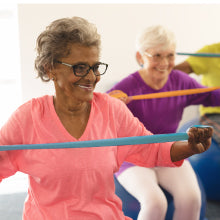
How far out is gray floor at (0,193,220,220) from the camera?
2.48m

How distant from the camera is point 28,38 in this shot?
3246 mm

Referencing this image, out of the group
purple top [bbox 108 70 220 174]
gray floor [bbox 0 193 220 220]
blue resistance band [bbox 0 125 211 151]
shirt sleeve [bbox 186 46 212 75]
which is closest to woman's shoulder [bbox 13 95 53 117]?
blue resistance band [bbox 0 125 211 151]

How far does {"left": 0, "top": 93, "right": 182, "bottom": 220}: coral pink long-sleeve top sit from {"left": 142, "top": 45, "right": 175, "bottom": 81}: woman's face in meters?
0.89

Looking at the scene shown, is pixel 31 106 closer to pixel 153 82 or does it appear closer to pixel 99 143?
pixel 99 143

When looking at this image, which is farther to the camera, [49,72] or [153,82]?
[153,82]

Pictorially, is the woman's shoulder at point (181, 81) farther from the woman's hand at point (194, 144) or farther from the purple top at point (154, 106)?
the woman's hand at point (194, 144)

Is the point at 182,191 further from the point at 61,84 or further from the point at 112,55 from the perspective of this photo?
the point at 112,55

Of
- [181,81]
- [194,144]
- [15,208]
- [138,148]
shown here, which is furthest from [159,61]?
[15,208]

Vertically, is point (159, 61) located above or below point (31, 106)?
above

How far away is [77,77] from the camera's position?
4.36ft

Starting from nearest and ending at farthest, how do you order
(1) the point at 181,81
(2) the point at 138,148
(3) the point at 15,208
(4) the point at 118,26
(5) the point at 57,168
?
(5) the point at 57,168 < (2) the point at 138,148 < (1) the point at 181,81 < (3) the point at 15,208 < (4) the point at 118,26

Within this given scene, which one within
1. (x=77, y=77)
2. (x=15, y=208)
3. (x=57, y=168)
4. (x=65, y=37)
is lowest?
(x=15, y=208)

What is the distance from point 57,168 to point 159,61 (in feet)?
3.73

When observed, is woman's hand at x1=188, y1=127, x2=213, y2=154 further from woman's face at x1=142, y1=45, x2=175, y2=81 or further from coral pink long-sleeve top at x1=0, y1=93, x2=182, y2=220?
woman's face at x1=142, y1=45, x2=175, y2=81
